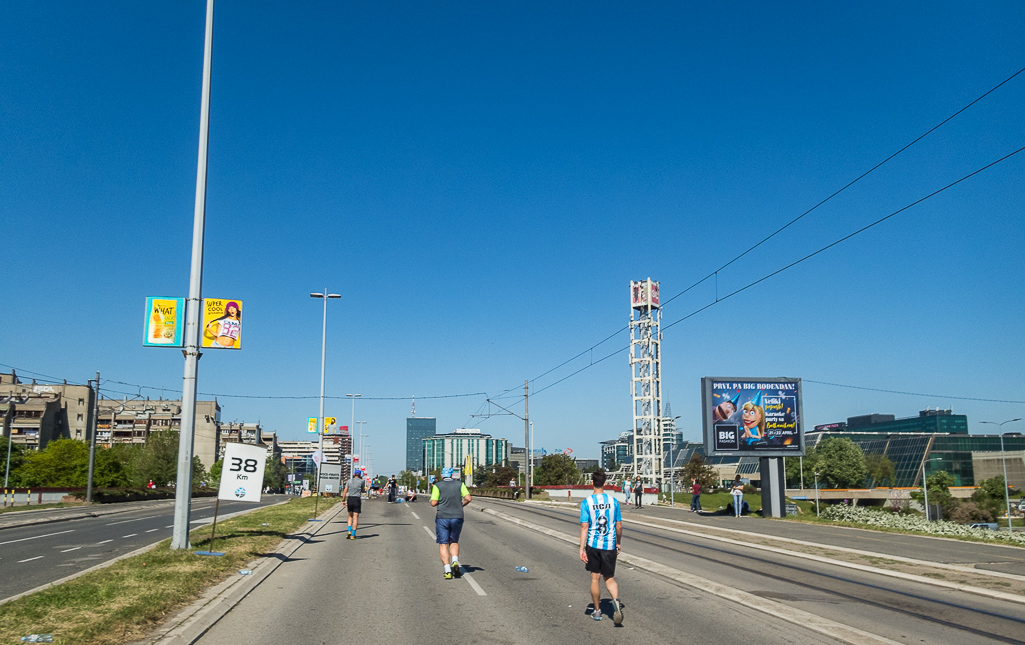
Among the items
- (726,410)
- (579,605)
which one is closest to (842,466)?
(726,410)

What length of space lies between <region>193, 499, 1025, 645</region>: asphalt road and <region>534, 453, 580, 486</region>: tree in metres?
96.0

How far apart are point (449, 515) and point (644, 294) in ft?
329

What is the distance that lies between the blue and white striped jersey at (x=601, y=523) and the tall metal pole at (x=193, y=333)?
8.97 metres

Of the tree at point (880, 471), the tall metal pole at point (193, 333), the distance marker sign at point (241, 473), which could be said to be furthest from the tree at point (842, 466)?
the tall metal pole at point (193, 333)

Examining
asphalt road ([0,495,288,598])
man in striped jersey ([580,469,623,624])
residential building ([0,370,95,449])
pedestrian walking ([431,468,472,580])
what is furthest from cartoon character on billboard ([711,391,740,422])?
residential building ([0,370,95,449])

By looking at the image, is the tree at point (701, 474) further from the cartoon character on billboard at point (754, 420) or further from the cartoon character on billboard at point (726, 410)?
the cartoon character on billboard at point (726, 410)

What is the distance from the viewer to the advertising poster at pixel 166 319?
15.2 m

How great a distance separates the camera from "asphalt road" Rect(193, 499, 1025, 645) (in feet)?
25.9

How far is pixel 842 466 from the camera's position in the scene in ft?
310

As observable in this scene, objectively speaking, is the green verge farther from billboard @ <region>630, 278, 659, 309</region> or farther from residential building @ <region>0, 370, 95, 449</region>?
residential building @ <region>0, 370, 95, 449</region>

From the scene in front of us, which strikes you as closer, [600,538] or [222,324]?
[600,538]

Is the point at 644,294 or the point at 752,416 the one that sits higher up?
the point at 644,294

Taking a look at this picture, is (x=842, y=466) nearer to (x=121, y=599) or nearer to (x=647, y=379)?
(x=647, y=379)

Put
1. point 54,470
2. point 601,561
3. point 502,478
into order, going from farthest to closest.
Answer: point 502,478 < point 54,470 < point 601,561
